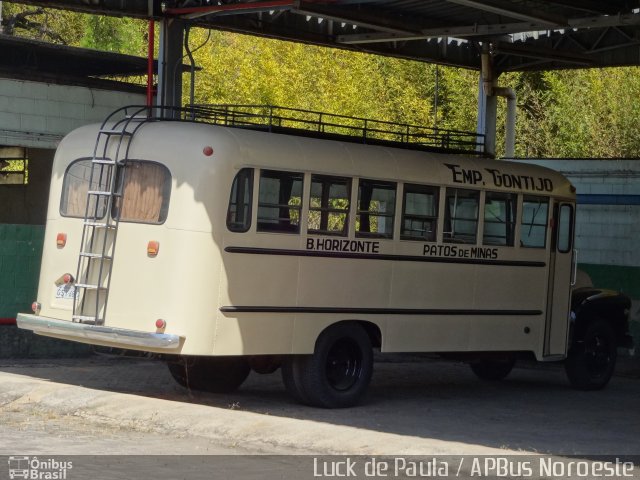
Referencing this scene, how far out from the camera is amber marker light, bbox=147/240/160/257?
1209 cm

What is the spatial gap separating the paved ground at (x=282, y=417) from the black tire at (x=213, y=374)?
0.16 m

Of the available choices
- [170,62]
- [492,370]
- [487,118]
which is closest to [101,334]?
[170,62]

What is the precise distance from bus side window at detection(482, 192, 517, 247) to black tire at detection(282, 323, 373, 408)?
226cm

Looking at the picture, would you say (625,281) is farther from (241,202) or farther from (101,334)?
(101,334)

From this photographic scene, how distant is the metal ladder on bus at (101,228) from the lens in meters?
12.4

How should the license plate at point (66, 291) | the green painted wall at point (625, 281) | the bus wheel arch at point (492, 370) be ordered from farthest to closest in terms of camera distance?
the green painted wall at point (625, 281), the bus wheel arch at point (492, 370), the license plate at point (66, 291)

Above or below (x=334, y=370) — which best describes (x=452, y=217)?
above

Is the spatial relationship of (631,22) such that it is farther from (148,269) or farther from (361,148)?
(148,269)

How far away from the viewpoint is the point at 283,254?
12594 millimetres

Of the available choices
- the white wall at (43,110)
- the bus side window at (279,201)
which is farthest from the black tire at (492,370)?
the white wall at (43,110)

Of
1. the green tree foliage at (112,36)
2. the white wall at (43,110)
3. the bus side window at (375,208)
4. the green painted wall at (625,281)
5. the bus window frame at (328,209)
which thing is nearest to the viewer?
the bus window frame at (328,209)

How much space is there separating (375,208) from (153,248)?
264cm

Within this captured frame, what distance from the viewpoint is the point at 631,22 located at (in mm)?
16906

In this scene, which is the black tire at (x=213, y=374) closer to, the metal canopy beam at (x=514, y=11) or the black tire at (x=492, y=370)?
the black tire at (x=492, y=370)
